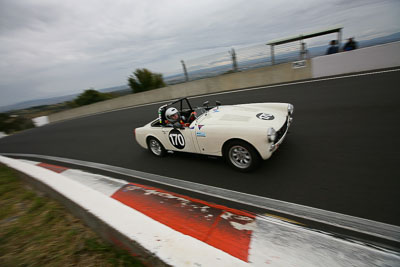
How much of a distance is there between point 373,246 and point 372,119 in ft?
11.4

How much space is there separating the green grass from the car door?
2.16 metres

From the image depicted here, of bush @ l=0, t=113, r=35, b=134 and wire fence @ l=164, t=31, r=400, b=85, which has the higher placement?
wire fence @ l=164, t=31, r=400, b=85

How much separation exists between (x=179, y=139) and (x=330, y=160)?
2.72 meters

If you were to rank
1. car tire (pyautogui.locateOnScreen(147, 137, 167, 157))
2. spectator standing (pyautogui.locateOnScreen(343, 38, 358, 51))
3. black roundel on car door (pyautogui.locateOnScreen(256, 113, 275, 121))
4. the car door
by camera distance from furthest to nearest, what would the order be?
spectator standing (pyautogui.locateOnScreen(343, 38, 358, 51))
car tire (pyautogui.locateOnScreen(147, 137, 167, 157))
the car door
black roundel on car door (pyautogui.locateOnScreen(256, 113, 275, 121))

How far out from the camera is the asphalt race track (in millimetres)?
2537

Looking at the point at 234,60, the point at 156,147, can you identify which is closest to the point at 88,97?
the point at 234,60

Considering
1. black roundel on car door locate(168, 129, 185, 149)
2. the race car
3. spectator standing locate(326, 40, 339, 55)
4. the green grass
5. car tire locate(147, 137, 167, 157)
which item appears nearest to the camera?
the green grass

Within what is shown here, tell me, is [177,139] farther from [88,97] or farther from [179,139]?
[88,97]

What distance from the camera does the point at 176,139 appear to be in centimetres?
422

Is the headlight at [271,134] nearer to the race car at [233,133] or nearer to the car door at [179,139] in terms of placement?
the race car at [233,133]

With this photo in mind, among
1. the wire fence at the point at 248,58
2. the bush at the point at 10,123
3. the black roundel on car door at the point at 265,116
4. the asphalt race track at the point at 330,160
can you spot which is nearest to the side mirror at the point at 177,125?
the asphalt race track at the point at 330,160

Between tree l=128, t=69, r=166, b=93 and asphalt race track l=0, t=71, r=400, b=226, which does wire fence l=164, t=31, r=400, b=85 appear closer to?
asphalt race track l=0, t=71, r=400, b=226

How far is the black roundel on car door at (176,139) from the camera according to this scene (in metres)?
4.11

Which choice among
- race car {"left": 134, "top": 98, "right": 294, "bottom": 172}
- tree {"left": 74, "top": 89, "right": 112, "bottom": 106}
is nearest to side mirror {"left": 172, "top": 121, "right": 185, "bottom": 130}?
race car {"left": 134, "top": 98, "right": 294, "bottom": 172}
